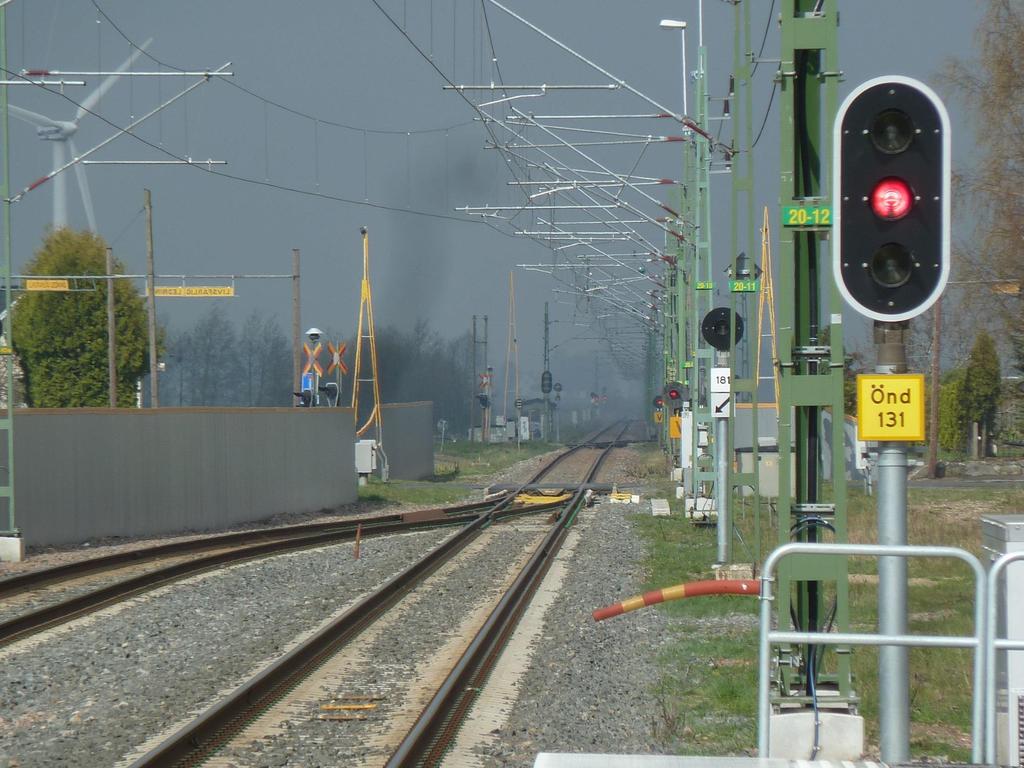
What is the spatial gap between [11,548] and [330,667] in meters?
10.5

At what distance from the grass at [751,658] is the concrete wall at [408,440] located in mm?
24109

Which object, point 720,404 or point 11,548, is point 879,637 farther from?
point 11,548

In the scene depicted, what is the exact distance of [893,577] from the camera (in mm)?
5852

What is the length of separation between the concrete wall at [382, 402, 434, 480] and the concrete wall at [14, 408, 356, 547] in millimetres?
10698

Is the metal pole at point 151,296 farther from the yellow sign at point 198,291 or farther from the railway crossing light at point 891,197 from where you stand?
the railway crossing light at point 891,197

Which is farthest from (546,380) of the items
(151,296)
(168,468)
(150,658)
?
(150,658)

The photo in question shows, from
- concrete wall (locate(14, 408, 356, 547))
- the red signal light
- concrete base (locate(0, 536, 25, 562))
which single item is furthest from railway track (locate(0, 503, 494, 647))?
the red signal light

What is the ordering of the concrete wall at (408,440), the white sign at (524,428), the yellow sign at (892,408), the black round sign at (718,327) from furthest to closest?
the white sign at (524,428), the concrete wall at (408,440), the black round sign at (718,327), the yellow sign at (892,408)

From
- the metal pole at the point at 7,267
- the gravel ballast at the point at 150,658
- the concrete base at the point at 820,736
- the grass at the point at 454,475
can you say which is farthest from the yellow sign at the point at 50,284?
the concrete base at the point at 820,736

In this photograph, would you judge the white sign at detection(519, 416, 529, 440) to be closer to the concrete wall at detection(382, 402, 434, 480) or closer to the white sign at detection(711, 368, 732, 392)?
the concrete wall at detection(382, 402, 434, 480)

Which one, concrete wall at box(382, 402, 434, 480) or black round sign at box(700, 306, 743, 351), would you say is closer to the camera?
black round sign at box(700, 306, 743, 351)

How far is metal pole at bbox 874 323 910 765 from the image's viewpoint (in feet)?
18.8

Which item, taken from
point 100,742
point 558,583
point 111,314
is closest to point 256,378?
point 111,314

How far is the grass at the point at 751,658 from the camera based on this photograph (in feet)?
29.8
